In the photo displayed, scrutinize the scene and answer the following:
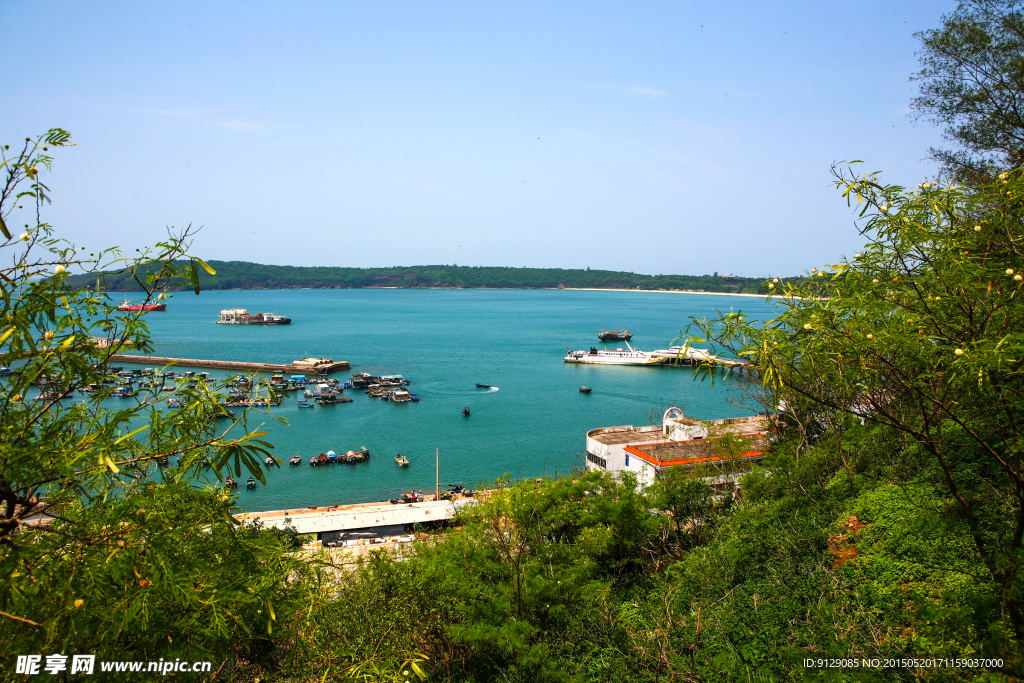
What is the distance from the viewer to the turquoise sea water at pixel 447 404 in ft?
70.5

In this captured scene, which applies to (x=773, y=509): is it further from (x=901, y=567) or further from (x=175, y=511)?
(x=175, y=511)

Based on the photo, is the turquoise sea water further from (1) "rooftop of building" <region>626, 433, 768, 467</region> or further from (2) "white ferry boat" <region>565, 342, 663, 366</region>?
(2) "white ferry boat" <region>565, 342, 663, 366</region>

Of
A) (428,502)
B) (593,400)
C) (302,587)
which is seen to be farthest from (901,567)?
(593,400)

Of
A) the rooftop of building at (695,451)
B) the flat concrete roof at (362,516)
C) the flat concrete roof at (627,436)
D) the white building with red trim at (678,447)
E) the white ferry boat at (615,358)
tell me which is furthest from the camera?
the white ferry boat at (615,358)

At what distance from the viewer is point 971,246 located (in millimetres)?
3188

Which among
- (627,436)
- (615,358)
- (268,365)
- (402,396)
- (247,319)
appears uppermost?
(247,319)

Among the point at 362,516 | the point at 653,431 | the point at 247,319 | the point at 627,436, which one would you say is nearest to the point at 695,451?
the point at 627,436

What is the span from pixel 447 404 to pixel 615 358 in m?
20.9

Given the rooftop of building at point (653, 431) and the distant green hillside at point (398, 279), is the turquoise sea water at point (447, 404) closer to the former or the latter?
the rooftop of building at point (653, 431)

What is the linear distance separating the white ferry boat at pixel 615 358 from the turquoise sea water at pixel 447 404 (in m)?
1.88

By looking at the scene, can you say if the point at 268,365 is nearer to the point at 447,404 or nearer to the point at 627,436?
the point at 447,404

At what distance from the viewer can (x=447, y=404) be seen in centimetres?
3238

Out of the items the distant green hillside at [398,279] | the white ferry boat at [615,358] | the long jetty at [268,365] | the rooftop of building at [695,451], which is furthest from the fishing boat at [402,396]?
the distant green hillside at [398,279]

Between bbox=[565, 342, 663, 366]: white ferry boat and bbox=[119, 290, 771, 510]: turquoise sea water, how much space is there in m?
1.88
